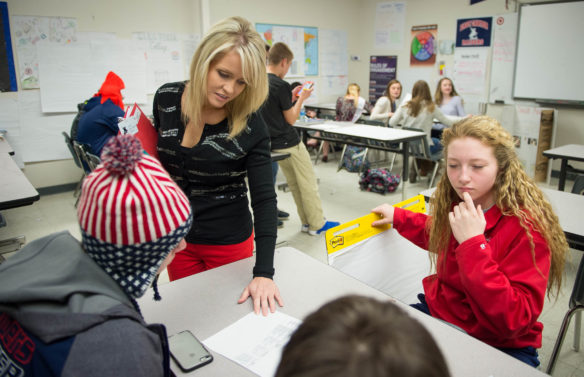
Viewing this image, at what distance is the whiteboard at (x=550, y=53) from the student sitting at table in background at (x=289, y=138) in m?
3.39

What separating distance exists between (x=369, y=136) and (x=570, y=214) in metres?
2.24

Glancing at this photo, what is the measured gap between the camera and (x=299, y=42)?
21.7 ft

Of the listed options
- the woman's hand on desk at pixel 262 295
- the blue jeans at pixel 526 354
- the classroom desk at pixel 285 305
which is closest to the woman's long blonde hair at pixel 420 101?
the classroom desk at pixel 285 305

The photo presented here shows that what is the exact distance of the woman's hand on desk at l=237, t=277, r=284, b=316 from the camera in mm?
1141

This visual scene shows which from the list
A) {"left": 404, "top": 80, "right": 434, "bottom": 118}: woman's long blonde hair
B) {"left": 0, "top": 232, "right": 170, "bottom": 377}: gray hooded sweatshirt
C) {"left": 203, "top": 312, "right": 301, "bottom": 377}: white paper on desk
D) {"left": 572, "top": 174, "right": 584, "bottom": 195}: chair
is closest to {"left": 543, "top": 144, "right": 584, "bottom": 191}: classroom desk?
{"left": 572, "top": 174, "right": 584, "bottom": 195}: chair

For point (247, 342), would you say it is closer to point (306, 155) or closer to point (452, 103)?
point (306, 155)

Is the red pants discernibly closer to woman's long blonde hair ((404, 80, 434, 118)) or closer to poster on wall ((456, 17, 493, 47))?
woman's long blonde hair ((404, 80, 434, 118))

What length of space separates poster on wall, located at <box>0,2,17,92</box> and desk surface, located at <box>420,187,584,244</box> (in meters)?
4.32

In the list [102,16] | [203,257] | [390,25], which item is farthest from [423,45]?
[203,257]

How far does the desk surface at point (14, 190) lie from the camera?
81.6 inches

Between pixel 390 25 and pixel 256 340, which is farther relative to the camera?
pixel 390 25

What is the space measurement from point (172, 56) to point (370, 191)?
2981 millimetres

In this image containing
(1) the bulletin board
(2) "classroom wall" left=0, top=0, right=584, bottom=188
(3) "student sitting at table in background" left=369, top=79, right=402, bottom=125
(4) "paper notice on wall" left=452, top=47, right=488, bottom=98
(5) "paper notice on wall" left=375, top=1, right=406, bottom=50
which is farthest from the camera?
(5) "paper notice on wall" left=375, top=1, right=406, bottom=50

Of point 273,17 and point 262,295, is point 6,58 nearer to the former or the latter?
point 273,17
